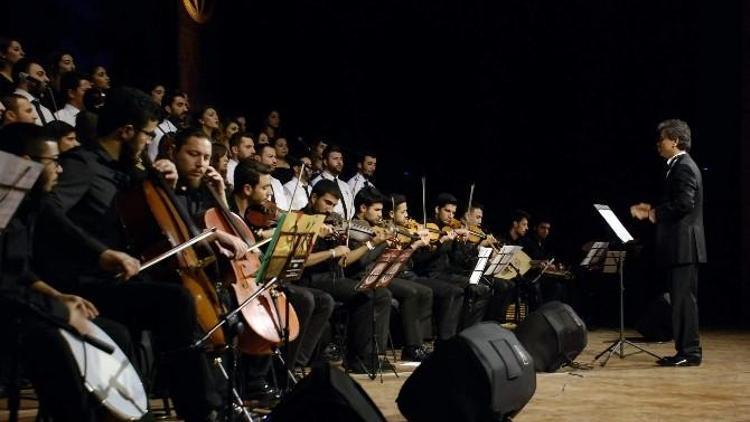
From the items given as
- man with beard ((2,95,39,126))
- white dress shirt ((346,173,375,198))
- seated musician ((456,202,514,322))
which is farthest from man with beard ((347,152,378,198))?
man with beard ((2,95,39,126))

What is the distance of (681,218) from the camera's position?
7.10m

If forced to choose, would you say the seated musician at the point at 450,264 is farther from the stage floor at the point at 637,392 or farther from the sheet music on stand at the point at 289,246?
the sheet music on stand at the point at 289,246

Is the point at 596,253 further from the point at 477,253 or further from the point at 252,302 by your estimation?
the point at 252,302

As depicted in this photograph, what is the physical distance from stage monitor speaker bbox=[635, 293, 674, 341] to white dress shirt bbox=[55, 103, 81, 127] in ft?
18.3

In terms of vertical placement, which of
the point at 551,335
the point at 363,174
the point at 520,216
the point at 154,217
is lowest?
the point at 551,335

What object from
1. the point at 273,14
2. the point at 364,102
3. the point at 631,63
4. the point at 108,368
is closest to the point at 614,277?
the point at 631,63

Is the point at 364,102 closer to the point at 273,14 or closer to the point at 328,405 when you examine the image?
the point at 273,14

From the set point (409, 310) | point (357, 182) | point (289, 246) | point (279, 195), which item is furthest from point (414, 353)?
point (289, 246)

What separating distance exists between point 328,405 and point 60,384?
0.92 metres

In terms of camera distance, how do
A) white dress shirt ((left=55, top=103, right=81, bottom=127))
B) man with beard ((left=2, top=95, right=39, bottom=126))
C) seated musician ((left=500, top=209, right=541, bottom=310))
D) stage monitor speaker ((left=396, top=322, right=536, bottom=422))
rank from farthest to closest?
seated musician ((left=500, top=209, right=541, bottom=310)) → white dress shirt ((left=55, top=103, right=81, bottom=127)) → man with beard ((left=2, top=95, right=39, bottom=126)) → stage monitor speaker ((left=396, top=322, right=536, bottom=422))

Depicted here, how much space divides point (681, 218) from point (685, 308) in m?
0.66

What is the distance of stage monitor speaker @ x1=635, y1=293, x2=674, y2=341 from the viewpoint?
362 inches

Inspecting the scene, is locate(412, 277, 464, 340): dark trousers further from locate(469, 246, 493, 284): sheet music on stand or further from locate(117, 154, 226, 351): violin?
locate(117, 154, 226, 351): violin

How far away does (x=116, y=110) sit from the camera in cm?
406
